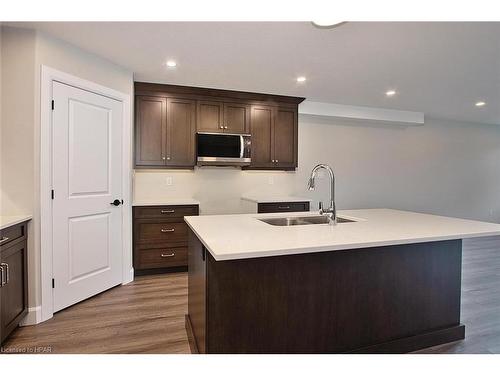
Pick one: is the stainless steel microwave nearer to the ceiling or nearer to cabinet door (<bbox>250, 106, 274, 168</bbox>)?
cabinet door (<bbox>250, 106, 274, 168</bbox>)

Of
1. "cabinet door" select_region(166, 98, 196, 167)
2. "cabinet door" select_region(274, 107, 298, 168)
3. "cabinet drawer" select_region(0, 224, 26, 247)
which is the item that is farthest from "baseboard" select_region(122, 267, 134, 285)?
"cabinet door" select_region(274, 107, 298, 168)

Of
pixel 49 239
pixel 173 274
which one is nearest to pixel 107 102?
pixel 49 239

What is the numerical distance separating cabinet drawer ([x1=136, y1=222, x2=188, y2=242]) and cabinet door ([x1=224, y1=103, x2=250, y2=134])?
56.0 inches

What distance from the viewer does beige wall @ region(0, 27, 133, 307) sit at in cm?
218

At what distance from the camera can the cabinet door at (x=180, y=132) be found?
A: 3602 millimetres

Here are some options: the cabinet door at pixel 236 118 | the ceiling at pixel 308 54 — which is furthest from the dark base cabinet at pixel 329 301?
the cabinet door at pixel 236 118

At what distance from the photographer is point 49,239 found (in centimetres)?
232

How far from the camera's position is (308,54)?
2682mm

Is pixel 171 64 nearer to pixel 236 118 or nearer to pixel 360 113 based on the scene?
pixel 236 118

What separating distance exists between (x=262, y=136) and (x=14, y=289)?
3.07 m

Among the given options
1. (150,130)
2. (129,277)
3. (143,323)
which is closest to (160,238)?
(129,277)

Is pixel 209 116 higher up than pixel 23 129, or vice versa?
pixel 209 116
